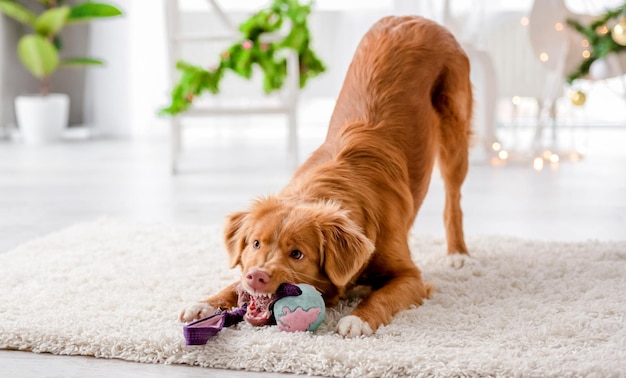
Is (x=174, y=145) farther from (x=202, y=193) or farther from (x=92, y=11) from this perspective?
(x=92, y=11)

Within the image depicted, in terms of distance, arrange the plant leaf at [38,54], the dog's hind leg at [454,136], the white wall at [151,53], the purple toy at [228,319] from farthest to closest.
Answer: the white wall at [151,53] < the plant leaf at [38,54] < the dog's hind leg at [454,136] < the purple toy at [228,319]

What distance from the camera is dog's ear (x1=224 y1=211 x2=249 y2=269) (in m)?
2.14

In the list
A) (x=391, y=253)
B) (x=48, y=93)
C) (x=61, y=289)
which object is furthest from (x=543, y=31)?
(x=48, y=93)

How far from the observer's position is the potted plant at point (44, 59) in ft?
23.4

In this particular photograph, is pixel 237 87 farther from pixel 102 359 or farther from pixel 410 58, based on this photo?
pixel 102 359

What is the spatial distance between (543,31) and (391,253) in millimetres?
3673

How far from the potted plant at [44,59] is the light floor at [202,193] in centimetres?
46

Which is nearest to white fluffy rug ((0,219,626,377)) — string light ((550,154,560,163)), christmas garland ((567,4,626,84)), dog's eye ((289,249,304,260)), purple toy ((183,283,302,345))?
purple toy ((183,283,302,345))

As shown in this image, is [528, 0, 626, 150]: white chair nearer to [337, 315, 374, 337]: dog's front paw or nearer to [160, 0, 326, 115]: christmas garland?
[160, 0, 326, 115]: christmas garland

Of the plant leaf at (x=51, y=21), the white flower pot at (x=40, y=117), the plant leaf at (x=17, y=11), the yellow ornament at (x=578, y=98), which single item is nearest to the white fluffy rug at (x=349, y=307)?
the yellow ornament at (x=578, y=98)

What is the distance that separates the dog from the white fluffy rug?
0.34 feet

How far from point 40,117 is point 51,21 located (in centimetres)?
85

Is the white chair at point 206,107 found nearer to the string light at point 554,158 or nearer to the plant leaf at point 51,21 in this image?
the string light at point 554,158

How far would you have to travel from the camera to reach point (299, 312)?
1932 millimetres
